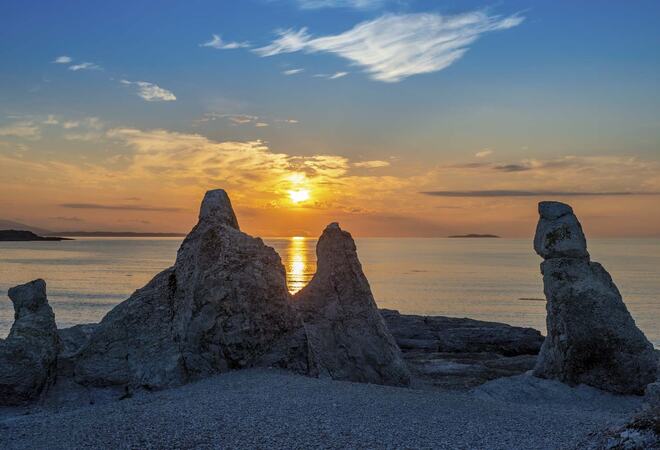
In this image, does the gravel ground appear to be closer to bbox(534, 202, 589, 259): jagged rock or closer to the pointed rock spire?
the pointed rock spire

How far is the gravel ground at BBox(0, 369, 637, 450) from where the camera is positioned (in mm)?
11297

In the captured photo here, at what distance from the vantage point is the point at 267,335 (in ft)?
57.8

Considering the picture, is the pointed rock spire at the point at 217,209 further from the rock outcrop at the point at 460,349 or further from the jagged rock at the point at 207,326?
the rock outcrop at the point at 460,349

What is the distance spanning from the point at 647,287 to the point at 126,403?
95293 mm

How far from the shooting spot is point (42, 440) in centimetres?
1193

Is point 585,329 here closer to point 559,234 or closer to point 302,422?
point 559,234

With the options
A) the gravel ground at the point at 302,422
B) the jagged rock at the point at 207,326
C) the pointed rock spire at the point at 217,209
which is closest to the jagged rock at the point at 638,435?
the gravel ground at the point at 302,422

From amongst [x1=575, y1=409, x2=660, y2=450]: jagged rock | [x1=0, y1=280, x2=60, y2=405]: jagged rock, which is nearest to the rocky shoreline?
[x1=0, y1=280, x2=60, y2=405]: jagged rock

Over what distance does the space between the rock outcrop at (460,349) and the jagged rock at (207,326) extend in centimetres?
661

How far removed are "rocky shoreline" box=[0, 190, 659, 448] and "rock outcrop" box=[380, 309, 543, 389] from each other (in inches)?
9.0

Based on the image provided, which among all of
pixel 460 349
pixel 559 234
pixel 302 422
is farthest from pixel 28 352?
pixel 460 349

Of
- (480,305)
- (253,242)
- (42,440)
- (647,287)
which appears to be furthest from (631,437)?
(647,287)

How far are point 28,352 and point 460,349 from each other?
19633mm

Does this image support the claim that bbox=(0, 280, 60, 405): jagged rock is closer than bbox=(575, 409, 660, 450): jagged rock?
No
